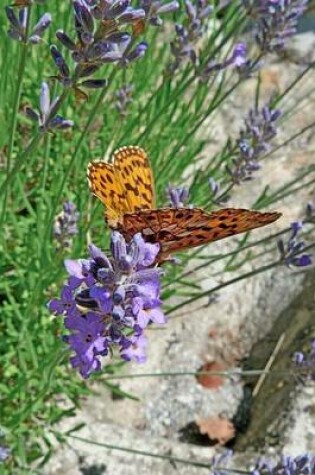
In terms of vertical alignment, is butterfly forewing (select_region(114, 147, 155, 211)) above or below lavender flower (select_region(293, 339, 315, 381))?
above

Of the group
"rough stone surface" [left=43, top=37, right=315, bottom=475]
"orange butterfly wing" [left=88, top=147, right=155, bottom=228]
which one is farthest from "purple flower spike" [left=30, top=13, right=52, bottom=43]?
"rough stone surface" [left=43, top=37, right=315, bottom=475]

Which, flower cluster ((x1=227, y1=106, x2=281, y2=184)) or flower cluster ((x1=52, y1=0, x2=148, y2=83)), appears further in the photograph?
flower cluster ((x1=227, y1=106, x2=281, y2=184))

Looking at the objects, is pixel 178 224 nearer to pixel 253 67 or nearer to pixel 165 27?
pixel 253 67

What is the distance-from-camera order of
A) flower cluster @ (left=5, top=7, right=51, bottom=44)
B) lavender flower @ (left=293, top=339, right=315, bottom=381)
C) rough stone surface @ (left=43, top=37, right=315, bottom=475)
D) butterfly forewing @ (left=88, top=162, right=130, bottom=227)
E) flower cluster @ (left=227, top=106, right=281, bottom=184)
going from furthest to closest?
rough stone surface @ (left=43, top=37, right=315, bottom=475) < flower cluster @ (left=227, top=106, right=281, bottom=184) < lavender flower @ (left=293, top=339, right=315, bottom=381) < flower cluster @ (left=5, top=7, right=51, bottom=44) < butterfly forewing @ (left=88, top=162, right=130, bottom=227)

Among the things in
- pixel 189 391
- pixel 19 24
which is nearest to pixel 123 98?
pixel 189 391

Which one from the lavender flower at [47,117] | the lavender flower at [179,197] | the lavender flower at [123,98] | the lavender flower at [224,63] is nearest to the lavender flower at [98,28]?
the lavender flower at [47,117]

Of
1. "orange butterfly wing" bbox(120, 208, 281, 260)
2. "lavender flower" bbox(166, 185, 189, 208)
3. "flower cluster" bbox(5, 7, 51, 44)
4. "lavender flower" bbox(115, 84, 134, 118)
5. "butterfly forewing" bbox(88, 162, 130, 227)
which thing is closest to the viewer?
"orange butterfly wing" bbox(120, 208, 281, 260)

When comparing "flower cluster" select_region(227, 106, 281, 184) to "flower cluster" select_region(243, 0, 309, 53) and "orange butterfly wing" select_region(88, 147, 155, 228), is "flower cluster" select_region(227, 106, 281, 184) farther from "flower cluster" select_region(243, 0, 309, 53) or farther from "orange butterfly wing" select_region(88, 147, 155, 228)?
"orange butterfly wing" select_region(88, 147, 155, 228)

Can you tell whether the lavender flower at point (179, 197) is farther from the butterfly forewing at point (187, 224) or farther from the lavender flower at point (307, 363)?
the lavender flower at point (307, 363)
